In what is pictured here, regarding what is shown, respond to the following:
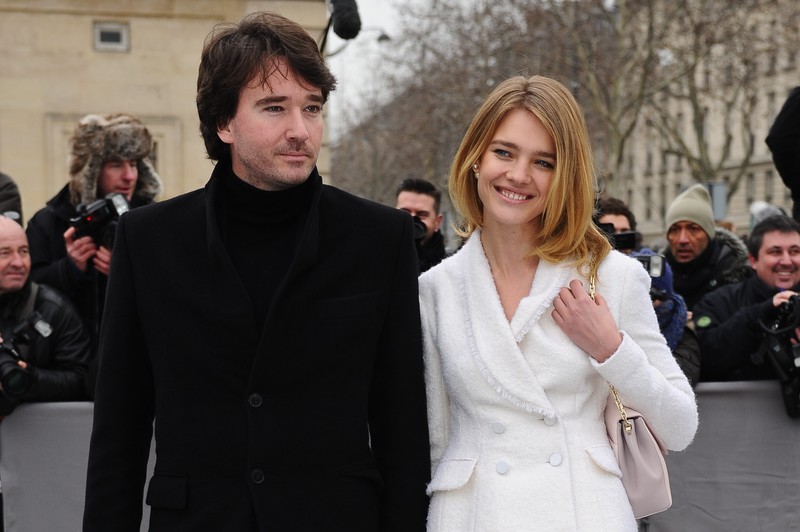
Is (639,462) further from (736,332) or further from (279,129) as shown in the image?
(736,332)

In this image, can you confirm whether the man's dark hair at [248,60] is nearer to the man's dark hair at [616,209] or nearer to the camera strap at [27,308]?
the camera strap at [27,308]

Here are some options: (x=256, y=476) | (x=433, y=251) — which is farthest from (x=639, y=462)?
(x=433, y=251)

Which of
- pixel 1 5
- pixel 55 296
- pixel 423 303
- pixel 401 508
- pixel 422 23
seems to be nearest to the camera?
pixel 401 508

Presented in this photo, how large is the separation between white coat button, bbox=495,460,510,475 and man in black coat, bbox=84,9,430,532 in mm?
208

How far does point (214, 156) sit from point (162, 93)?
1454 centimetres

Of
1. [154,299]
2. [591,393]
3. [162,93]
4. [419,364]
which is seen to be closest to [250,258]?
[154,299]

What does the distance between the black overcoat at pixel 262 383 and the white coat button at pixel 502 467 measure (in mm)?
207

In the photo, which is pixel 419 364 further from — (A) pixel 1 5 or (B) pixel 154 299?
(A) pixel 1 5

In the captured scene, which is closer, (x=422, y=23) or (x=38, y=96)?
(x=38, y=96)

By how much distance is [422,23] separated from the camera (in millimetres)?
31578

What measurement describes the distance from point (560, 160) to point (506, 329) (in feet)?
1.66

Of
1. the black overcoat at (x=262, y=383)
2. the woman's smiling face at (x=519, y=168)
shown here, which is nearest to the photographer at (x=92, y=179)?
the black overcoat at (x=262, y=383)

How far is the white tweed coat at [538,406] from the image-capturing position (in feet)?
10.1

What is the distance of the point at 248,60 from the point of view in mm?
2980
